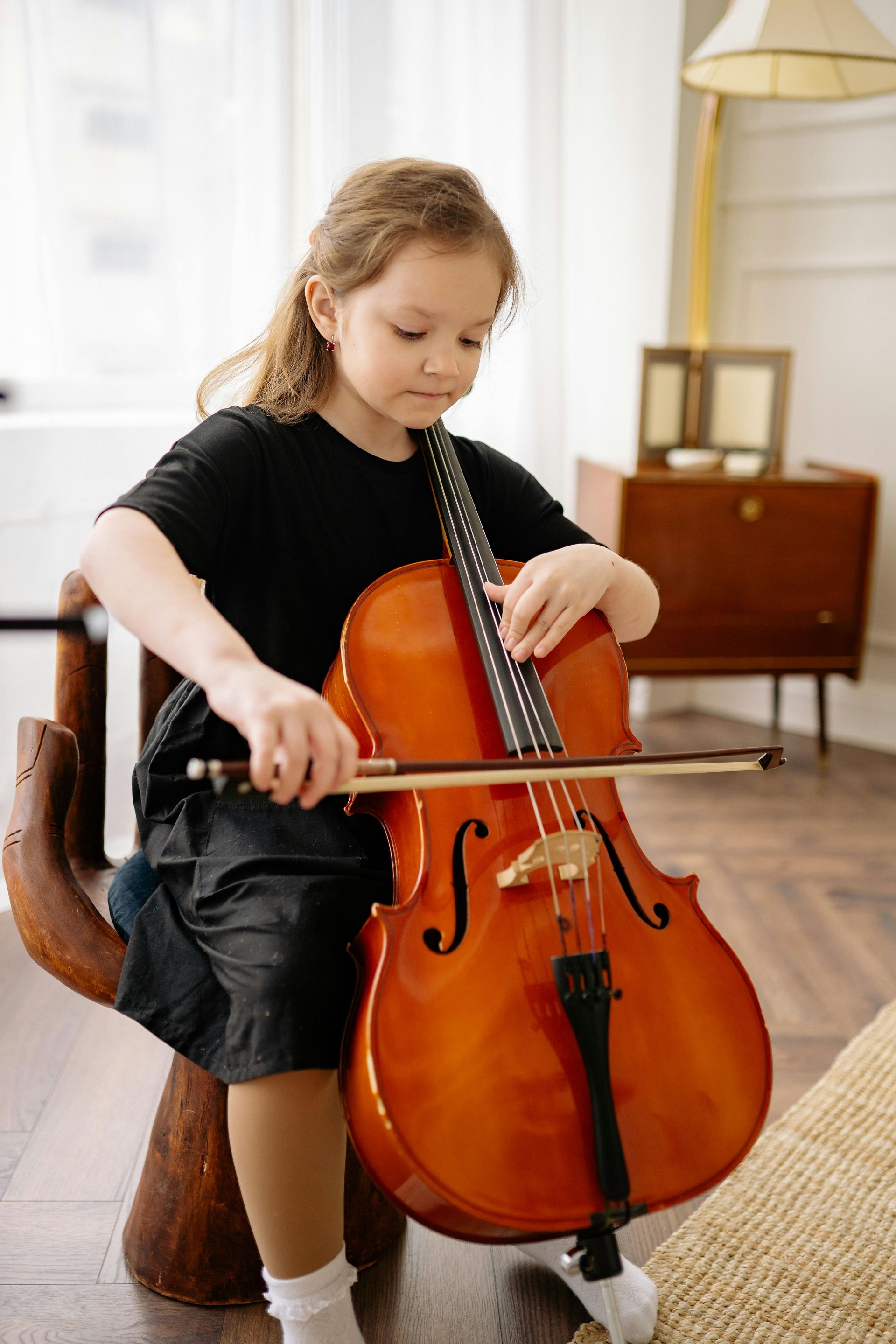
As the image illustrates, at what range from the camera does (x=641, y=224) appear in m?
2.59

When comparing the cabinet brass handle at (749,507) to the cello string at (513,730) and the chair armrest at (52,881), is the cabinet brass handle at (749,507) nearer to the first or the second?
the cello string at (513,730)

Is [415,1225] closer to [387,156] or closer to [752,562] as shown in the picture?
[752,562]

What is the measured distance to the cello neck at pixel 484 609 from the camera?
884 millimetres

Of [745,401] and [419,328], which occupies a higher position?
[419,328]

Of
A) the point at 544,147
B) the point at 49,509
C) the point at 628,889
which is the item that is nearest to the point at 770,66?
the point at 544,147

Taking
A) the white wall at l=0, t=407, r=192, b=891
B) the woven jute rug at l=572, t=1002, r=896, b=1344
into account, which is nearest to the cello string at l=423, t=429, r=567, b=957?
the woven jute rug at l=572, t=1002, r=896, b=1344

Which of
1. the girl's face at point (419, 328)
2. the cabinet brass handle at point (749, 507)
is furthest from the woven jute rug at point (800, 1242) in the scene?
the cabinet brass handle at point (749, 507)

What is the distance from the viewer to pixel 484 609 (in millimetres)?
969

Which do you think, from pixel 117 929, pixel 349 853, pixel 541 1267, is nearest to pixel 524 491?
pixel 349 853

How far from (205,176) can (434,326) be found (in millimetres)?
1149

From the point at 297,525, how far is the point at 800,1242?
2.90 feet

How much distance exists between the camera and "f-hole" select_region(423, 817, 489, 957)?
76 cm

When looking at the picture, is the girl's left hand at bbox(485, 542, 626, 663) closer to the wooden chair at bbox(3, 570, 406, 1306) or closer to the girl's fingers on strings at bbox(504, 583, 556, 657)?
the girl's fingers on strings at bbox(504, 583, 556, 657)

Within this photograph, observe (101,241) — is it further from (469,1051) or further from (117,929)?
(469,1051)
